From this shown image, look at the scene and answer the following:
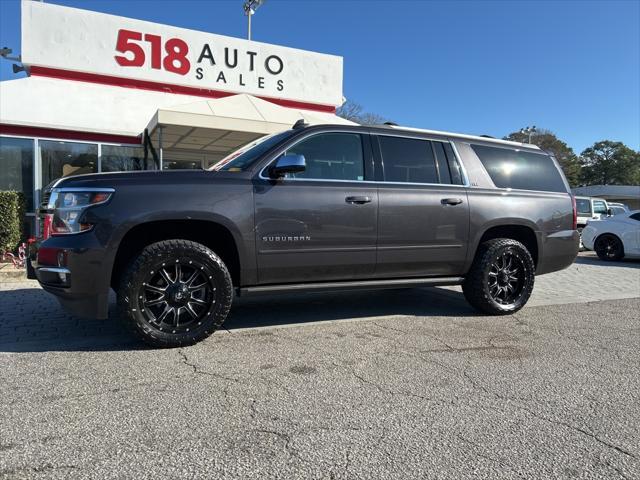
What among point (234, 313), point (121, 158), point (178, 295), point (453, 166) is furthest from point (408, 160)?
point (121, 158)

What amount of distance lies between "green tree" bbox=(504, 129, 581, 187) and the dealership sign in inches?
2335

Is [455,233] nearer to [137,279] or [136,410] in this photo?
[137,279]

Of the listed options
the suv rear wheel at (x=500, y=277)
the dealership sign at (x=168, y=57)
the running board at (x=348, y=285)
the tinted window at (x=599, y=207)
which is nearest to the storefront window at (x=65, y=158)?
the dealership sign at (x=168, y=57)

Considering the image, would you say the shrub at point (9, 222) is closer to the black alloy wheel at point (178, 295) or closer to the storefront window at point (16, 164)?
the storefront window at point (16, 164)

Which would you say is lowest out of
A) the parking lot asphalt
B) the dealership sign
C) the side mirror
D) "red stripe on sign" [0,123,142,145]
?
the parking lot asphalt

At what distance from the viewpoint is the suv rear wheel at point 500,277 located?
538 centimetres

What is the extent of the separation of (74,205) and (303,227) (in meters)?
1.89

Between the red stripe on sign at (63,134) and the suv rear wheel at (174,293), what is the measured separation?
9292mm

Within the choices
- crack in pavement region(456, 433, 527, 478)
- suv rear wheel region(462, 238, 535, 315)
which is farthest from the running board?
crack in pavement region(456, 433, 527, 478)

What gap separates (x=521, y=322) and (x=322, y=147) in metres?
2.91

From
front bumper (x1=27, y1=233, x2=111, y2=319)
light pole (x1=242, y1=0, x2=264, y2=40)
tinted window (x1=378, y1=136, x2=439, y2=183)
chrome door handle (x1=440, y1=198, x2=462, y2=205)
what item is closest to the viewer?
front bumper (x1=27, y1=233, x2=111, y2=319)

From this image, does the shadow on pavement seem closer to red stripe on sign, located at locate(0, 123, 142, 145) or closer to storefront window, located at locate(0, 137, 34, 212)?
storefront window, located at locate(0, 137, 34, 212)

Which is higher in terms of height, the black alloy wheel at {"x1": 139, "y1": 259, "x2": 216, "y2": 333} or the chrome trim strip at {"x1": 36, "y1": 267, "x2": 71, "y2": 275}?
the chrome trim strip at {"x1": 36, "y1": 267, "x2": 71, "y2": 275}

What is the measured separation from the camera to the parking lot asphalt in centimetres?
239
